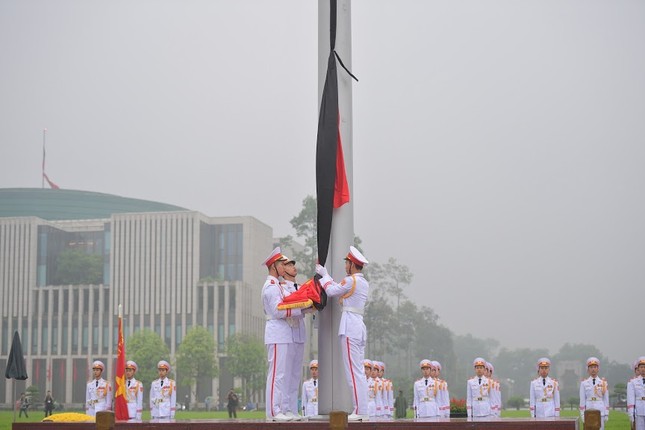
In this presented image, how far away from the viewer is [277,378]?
10.6 metres

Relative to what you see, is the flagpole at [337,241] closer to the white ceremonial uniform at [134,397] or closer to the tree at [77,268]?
the white ceremonial uniform at [134,397]

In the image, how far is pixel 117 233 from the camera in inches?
2552

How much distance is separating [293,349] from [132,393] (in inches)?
217

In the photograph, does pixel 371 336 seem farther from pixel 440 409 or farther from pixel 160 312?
pixel 440 409

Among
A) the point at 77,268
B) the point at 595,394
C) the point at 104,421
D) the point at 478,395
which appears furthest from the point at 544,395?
the point at 77,268

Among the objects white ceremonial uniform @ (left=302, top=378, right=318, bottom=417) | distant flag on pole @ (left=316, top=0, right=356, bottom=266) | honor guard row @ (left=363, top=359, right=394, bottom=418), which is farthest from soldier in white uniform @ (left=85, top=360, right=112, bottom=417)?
distant flag on pole @ (left=316, top=0, right=356, bottom=266)

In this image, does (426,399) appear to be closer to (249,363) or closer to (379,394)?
(379,394)

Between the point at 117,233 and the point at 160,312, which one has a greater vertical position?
the point at 117,233

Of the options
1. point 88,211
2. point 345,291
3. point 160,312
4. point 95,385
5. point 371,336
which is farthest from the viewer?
point 88,211

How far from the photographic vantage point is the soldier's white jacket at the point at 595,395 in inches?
588

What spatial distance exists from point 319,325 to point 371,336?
145ft

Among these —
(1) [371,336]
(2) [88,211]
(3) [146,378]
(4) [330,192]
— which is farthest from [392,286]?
(4) [330,192]

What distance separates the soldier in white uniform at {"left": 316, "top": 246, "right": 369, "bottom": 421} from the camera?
1045 centimetres

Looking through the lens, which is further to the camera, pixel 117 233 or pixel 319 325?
pixel 117 233
